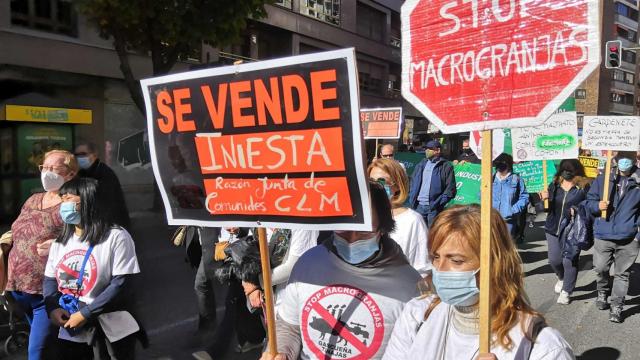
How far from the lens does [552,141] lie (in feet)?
27.7

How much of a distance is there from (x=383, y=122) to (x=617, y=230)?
5675 mm

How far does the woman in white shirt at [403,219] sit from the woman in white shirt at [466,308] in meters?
1.22

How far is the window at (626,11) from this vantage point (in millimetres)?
68438

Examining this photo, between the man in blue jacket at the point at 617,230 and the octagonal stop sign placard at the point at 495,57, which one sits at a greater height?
the octagonal stop sign placard at the point at 495,57

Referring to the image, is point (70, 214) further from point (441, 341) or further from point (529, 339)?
point (529, 339)

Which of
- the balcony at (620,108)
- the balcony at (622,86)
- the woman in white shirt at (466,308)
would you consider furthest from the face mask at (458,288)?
the balcony at (622,86)

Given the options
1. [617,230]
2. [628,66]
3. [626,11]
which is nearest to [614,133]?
[617,230]

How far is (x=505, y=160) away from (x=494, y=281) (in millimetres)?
Answer: 5992

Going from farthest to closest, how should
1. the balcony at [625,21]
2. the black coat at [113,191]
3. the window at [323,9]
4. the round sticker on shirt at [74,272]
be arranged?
the balcony at [625,21]
the window at [323,9]
the black coat at [113,191]
the round sticker on shirt at [74,272]

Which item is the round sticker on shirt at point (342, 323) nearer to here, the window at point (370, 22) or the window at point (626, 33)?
the window at point (370, 22)

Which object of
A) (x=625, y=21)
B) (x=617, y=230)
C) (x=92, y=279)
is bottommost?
(x=617, y=230)

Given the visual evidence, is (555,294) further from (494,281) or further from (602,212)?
(494,281)

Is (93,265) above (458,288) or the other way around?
the other way around

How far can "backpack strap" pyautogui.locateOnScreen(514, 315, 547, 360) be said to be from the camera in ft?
5.35
